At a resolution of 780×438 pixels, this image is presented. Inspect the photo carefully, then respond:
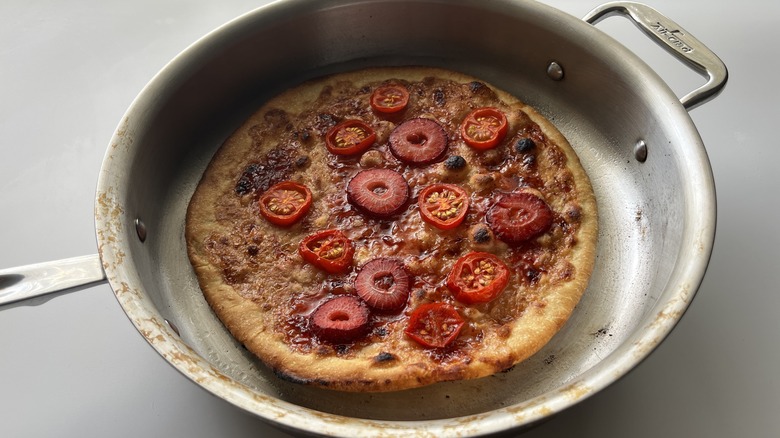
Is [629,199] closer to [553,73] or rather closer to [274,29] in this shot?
[553,73]

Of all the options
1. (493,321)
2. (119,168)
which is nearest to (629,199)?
(493,321)

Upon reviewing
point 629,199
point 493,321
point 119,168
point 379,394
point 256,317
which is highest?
point 119,168

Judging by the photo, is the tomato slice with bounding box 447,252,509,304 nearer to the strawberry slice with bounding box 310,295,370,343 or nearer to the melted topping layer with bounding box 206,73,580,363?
the melted topping layer with bounding box 206,73,580,363

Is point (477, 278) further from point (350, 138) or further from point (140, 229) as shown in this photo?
point (140, 229)

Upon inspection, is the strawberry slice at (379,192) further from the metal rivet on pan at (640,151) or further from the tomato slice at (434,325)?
the metal rivet on pan at (640,151)

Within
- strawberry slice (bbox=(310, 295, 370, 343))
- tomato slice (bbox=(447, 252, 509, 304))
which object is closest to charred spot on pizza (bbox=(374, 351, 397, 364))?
strawberry slice (bbox=(310, 295, 370, 343))

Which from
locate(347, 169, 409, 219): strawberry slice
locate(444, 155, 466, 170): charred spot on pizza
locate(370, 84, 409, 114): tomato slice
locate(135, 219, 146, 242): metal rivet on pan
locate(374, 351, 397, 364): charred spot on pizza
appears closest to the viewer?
locate(374, 351, 397, 364): charred spot on pizza

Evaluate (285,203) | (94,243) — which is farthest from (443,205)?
(94,243)
